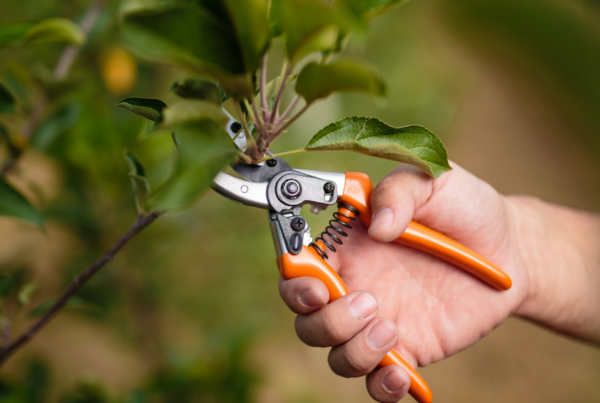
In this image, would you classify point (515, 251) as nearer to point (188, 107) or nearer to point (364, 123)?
point (364, 123)

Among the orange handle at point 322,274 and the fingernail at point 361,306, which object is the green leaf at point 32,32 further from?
the fingernail at point 361,306

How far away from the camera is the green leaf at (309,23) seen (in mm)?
345

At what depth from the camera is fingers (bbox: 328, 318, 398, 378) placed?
28.1 inches

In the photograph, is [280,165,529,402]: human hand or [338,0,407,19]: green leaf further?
[280,165,529,402]: human hand

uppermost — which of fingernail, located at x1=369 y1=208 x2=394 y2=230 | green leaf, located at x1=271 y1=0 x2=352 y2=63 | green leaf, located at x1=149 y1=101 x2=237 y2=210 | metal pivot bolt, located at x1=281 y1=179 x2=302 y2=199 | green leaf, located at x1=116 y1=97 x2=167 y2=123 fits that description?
green leaf, located at x1=271 y1=0 x2=352 y2=63

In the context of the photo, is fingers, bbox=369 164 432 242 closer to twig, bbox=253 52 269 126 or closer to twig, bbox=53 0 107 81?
twig, bbox=253 52 269 126

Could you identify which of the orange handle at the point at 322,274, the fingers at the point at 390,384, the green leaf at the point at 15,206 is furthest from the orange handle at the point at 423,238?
the green leaf at the point at 15,206

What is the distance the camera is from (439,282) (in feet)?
3.08

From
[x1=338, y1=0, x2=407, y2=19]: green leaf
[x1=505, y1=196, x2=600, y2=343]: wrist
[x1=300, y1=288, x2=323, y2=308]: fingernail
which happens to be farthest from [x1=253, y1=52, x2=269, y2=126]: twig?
[x1=505, y1=196, x2=600, y2=343]: wrist

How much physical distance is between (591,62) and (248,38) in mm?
3299

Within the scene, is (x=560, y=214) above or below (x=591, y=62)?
below

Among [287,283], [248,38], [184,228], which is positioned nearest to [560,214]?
[287,283]

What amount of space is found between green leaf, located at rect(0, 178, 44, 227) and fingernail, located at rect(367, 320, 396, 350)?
0.58 metres

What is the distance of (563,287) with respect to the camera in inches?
40.5
